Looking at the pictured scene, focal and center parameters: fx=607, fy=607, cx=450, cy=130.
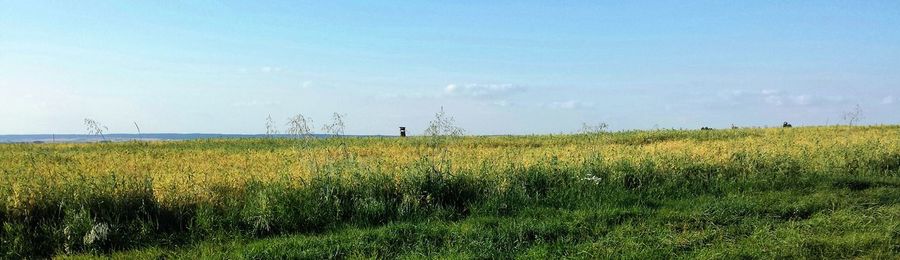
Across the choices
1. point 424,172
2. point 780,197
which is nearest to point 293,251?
point 424,172

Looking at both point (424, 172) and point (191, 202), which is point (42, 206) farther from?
point (424, 172)

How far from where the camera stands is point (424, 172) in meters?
10.3

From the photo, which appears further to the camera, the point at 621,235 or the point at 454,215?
the point at 454,215

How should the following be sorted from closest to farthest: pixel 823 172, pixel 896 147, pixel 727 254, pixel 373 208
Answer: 1. pixel 727 254
2. pixel 373 208
3. pixel 823 172
4. pixel 896 147

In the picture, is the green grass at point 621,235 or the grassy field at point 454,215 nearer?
the green grass at point 621,235

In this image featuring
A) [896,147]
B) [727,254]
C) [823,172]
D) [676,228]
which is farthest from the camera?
[896,147]

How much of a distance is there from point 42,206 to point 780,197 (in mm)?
11100

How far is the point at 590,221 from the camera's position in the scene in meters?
8.15

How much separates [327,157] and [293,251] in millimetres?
4249

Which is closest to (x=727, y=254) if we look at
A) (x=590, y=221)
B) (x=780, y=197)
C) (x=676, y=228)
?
(x=676, y=228)

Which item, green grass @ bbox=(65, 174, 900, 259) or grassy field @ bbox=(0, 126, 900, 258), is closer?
green grass @ bbox=(65, 174, 900, 259)

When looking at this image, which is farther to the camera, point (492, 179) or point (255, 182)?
point (492, 179)

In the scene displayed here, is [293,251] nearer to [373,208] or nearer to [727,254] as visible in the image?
[373,208]

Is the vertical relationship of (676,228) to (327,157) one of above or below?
below
